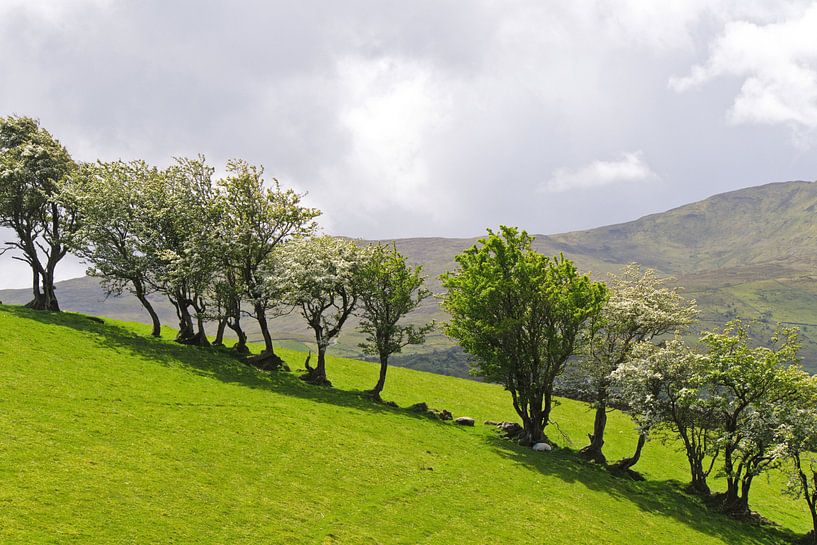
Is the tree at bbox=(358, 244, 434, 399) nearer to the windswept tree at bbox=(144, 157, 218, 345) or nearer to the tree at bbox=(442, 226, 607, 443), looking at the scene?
the tree at bbox=(442, 226, 607, 443)

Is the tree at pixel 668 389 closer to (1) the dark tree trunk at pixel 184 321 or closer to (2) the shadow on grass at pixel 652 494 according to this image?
(2) the shadow on grass at pixel 652 494

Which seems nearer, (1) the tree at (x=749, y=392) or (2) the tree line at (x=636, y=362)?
(1) the tree at (x=749, y=392)

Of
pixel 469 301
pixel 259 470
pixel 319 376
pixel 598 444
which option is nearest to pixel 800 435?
pixel 598 444

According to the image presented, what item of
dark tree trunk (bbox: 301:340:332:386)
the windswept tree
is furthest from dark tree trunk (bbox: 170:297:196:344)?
dark tree trunk (bbox: 301:340:332:386)

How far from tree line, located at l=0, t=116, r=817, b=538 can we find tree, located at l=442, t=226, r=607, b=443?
17cm

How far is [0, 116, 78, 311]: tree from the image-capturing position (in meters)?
65.7

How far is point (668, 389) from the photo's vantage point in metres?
45.9

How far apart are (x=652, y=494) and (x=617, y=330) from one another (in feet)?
51.0

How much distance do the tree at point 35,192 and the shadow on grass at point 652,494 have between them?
199 feet

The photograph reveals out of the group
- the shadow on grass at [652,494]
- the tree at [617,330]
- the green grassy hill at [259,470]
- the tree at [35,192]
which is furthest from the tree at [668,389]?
the tree at [35,192]

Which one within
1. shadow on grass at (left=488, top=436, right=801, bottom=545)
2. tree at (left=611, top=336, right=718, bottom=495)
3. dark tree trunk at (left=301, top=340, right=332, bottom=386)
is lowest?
shadow on grass at (left=488, top=436, right=801, bottom=545)

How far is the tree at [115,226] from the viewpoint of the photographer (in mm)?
61312

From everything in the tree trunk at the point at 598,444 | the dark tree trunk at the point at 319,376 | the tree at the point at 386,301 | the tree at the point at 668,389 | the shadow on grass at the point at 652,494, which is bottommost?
the shadow on grass at the point at 652,494

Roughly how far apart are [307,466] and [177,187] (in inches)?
1746
